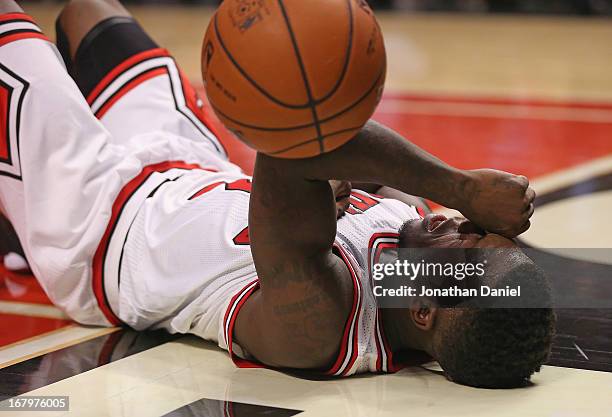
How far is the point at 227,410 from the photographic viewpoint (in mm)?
A: 3213

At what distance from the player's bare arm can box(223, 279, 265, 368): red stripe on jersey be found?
5.5 inches

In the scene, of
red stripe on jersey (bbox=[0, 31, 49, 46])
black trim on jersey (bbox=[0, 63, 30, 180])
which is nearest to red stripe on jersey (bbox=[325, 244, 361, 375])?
black trim on jersey (bbox=[0, 63, 30, 180])

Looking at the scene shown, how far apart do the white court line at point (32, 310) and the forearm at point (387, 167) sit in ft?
5.47

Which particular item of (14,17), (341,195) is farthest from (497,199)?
(14,17)

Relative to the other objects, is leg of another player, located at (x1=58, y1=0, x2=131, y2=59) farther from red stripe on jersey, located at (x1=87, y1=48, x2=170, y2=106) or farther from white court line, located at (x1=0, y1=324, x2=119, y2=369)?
Answer: white court line, located at (x1=0, y1=324, x2=119, y2=369)

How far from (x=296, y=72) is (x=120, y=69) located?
7.15 ft

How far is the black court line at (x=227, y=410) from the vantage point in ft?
10.4

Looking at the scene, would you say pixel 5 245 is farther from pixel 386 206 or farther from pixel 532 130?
pixel 532 130

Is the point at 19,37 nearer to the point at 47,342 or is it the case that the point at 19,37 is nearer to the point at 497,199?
the point at 47,342

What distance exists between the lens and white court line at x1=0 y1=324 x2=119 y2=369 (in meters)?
3.76

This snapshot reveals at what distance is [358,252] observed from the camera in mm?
3580

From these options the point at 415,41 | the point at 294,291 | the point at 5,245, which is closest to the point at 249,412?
the point at 294,291

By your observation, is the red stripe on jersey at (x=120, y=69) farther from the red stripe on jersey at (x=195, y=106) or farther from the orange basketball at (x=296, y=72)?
the orange basketball at (x=296, y=72)

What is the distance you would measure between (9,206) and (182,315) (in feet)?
3.21
